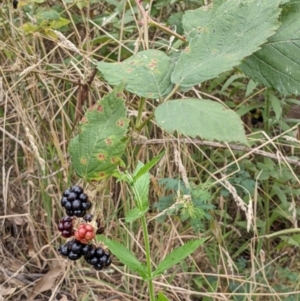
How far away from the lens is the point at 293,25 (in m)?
0.63

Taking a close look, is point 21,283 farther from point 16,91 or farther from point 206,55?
point 206,55

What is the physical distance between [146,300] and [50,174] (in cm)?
45

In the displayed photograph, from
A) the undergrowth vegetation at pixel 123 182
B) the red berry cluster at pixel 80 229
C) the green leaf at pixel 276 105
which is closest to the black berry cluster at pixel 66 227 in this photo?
the red berry cluster at pixel 80 229

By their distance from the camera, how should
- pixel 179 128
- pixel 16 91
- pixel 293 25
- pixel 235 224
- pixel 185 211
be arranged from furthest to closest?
pixel 235 224, pixel 16 91, pixel 185 211, pixel 293 25, pixel 179 128

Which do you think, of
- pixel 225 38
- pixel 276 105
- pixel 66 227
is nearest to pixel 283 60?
pixel 225 38

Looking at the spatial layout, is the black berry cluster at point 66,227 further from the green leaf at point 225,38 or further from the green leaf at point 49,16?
the green leaf at point 49,16

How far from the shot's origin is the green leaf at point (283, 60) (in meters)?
0.63

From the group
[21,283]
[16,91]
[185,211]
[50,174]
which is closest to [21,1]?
[16,91]

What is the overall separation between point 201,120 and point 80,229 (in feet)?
0.81

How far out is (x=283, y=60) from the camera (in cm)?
63

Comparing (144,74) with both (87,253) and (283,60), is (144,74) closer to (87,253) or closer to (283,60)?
(283,60)

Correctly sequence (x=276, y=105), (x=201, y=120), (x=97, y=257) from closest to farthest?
1. (x=201, y=120)
2. (x=97, y=257)
3. (x=276, y=105)

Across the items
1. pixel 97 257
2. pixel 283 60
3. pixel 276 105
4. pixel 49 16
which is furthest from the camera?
pixel 276 105

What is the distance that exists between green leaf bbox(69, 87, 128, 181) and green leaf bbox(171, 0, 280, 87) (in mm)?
73
